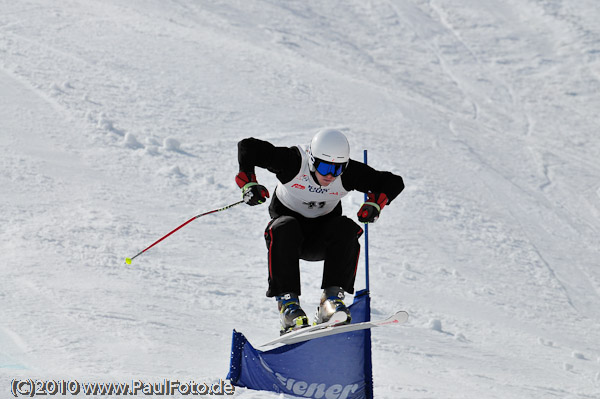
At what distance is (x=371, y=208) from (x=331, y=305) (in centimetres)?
72

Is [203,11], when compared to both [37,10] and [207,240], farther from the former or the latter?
[207,240]

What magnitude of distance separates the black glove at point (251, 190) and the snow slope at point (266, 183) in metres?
1.24

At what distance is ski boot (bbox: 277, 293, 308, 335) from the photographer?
16.0 ft

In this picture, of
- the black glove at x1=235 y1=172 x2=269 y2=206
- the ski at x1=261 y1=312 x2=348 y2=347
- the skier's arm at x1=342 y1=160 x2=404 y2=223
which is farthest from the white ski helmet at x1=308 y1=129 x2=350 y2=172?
the ski at x1=261 y1=312 x2=348 y2=347

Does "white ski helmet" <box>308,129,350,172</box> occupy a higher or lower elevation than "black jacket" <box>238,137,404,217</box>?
higher

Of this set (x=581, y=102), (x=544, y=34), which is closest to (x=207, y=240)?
(x=581, y=102)

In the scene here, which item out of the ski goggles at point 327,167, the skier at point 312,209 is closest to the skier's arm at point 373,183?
the skier at point 312,209

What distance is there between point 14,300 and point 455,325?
4.55 m

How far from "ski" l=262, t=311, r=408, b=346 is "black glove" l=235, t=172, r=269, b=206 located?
866 millimetres

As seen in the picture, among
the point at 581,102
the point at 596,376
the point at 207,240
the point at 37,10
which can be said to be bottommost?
the point at 596,376

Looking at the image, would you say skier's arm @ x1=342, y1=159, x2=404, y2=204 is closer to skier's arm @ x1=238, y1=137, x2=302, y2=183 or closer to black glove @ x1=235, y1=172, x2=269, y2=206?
skier's arm @ x1=238, y1=137, x2=302, y2=183

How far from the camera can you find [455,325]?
855 centimetres

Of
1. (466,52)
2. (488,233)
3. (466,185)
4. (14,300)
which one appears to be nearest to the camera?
(14,300)

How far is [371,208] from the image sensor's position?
520cm
